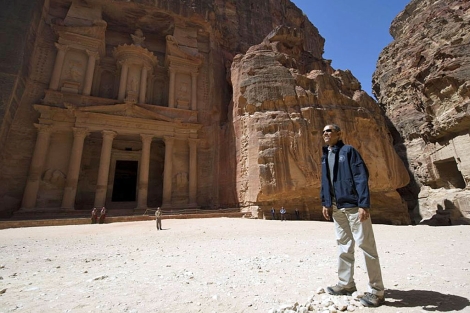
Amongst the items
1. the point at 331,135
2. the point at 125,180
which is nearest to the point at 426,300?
the point at 331,135

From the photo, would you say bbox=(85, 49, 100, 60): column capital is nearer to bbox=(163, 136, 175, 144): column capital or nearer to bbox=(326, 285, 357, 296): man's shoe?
bbox=(163, 136, 175, 144): column capital

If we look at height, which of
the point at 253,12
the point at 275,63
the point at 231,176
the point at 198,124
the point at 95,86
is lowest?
the point at 231,176

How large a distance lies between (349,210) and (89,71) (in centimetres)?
2446

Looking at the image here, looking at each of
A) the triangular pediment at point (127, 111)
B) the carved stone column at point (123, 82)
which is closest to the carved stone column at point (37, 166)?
the triangular pediment at point (127, 111)

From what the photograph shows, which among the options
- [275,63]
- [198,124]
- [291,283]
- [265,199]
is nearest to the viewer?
[291,283]

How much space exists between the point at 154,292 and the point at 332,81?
64.3 feet

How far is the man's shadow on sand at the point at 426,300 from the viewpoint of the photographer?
7.47ft

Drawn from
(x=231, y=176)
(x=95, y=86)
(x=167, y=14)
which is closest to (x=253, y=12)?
(x=167, y=14)

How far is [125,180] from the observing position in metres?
25.6

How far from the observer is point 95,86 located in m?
22.9

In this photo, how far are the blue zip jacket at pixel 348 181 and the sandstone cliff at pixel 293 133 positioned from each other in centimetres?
1165

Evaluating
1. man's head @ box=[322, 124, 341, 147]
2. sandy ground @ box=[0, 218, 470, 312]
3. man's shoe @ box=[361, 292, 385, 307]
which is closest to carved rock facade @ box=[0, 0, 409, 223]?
sandy ground @ box=[0, 218, 470, 312]

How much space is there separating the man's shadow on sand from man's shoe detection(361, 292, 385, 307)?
0.22 feet

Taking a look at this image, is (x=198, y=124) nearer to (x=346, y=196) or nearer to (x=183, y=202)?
(x=183, y=202)
